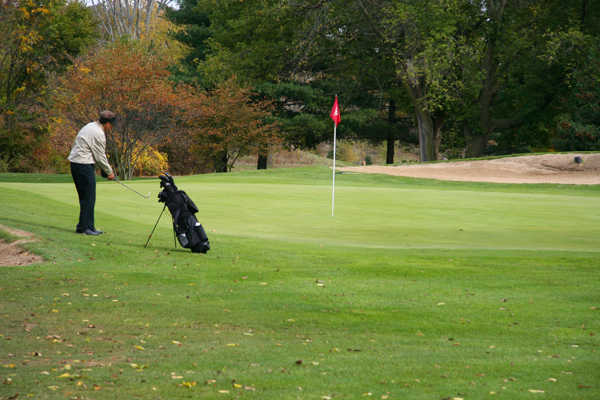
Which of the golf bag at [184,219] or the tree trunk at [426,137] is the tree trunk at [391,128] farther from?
the golf bag at [184,219]

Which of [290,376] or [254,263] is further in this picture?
[254,263]

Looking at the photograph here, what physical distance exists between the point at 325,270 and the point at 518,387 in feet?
15.6

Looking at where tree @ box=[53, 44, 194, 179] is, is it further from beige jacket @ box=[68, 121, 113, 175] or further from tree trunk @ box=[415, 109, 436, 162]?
beige jacket @ box=[68, 121, 113, 175]

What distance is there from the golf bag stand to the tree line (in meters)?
24.5

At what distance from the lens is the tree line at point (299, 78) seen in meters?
35.7

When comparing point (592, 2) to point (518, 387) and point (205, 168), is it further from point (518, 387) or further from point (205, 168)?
point (518, 387)

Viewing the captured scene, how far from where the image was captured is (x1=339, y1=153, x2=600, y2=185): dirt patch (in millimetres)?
30000

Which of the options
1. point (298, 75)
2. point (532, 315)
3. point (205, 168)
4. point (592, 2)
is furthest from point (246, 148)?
point (532, 315)

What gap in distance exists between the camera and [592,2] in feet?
133

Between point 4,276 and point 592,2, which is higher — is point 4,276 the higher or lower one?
the lower one

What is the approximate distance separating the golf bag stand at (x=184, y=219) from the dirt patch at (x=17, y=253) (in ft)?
6.67

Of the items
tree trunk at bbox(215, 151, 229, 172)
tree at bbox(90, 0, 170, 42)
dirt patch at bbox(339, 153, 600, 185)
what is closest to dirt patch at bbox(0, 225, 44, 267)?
dirt patch at bbox(339, 153, 600, 185)

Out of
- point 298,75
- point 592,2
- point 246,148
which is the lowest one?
point 246,148

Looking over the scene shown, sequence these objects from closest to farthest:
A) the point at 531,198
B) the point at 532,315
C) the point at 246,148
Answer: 1. the point at 532,315
2. the point at 531,198
3. the point at 246,148
